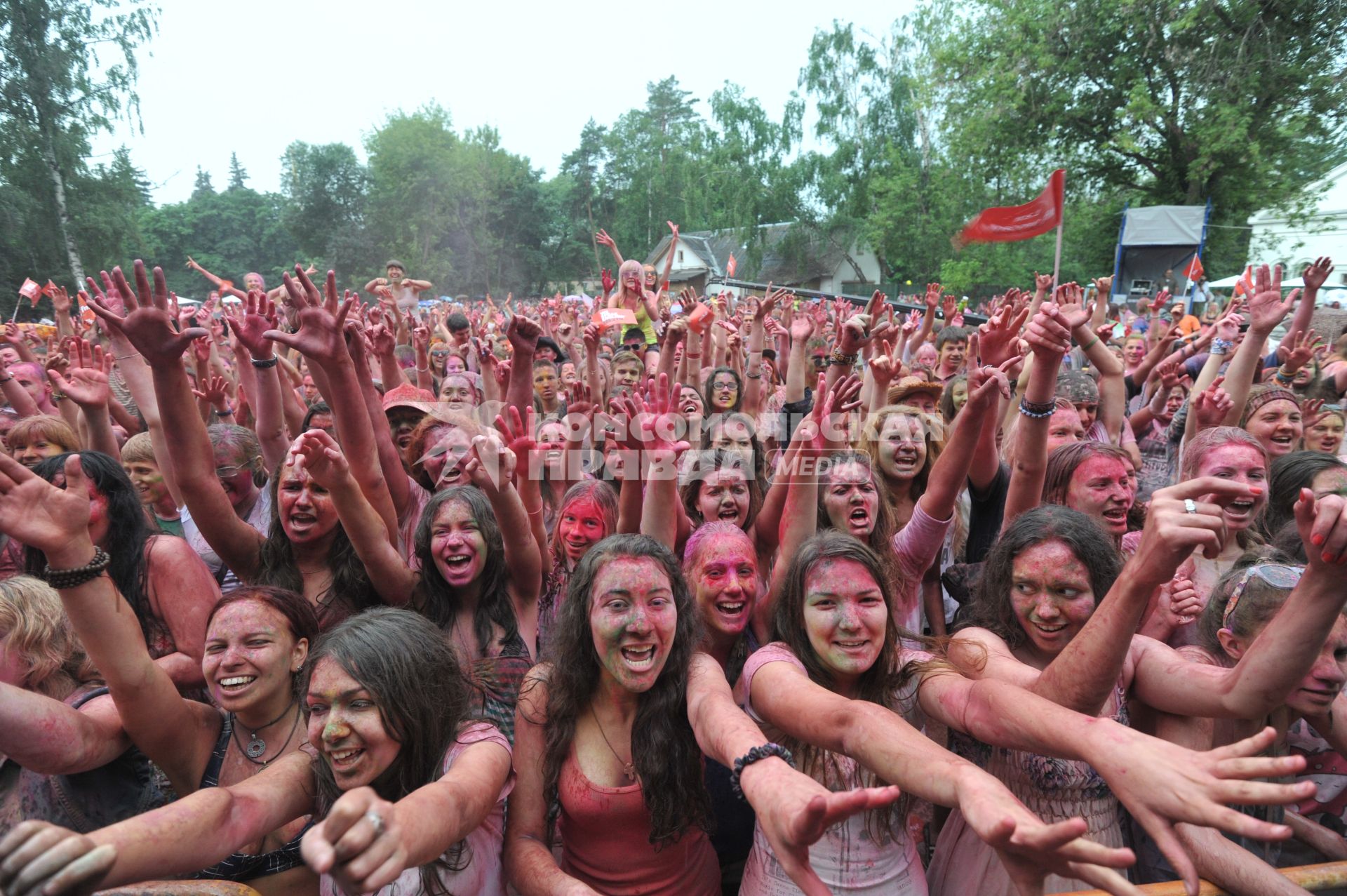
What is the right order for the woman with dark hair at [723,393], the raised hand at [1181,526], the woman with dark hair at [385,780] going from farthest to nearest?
the woman with dark hair at [723,393]
the raised hand at [1181,526]
the woman with dark hair at [385,780]

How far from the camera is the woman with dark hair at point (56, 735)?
1.83 m

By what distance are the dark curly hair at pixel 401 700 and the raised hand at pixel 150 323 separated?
48.0 inches

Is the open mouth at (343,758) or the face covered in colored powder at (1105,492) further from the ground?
the face covered in colored powder at (1105,492)

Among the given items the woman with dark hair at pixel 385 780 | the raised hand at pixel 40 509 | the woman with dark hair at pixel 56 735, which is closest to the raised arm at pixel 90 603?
the raised hand at pixel 40 509

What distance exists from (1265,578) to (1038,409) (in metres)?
0.90

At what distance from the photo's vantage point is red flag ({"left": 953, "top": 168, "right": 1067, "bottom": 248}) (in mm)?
9750

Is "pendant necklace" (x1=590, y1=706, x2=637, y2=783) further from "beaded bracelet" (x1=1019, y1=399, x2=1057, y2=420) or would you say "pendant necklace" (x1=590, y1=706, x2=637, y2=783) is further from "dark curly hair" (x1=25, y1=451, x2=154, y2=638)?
"beaded bracelet" (x1=1019, y1=399, x2=1057, y2=420)

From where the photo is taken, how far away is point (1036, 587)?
2.25m

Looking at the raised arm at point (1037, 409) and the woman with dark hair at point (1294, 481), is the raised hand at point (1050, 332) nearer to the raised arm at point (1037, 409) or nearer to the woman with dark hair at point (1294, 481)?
the raised arm at point (1037, 409)

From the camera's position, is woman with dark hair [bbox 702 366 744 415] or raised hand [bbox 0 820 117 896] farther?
woman with dark hair [bbox 702 366 744 415]

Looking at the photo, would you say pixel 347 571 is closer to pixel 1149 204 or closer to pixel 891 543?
pixel 891 543

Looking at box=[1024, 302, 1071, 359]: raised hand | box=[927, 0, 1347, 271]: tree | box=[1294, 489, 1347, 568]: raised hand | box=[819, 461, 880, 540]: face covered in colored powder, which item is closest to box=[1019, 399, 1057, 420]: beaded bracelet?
box=[1024, 302, 1071, 359]: raised hand

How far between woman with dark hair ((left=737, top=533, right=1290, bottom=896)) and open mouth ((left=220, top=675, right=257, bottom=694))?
1448mm

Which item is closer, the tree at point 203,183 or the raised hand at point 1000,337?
the raised hand at point 1000,337
